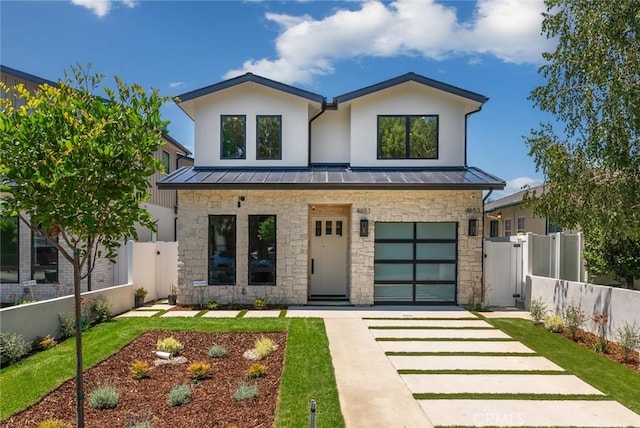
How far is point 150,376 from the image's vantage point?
6.40 meters

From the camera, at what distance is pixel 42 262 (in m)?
12.9

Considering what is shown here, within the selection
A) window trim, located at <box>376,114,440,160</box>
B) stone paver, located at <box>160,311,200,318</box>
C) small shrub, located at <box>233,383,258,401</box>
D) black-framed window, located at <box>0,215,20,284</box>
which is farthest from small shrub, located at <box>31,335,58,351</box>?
window trim, located at <box>376,114,440,160</box>

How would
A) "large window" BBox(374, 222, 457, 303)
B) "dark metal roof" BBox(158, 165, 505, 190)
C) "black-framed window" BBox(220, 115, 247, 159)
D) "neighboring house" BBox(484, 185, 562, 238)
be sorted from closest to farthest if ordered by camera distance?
1. "dark metal roof" BBox(158, 165, 505, 190)
2. "large window" BBox(374, 222, 457, 303)
3. "black-framed window" BBox(220, 115, 247, 159)
4. "neighboring house" BBox(484, 185, 562, 238)

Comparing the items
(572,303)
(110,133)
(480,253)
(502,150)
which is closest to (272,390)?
(110,133)

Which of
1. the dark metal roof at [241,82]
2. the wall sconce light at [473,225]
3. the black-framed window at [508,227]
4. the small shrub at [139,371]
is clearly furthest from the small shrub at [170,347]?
the black-framed window at [508,227]

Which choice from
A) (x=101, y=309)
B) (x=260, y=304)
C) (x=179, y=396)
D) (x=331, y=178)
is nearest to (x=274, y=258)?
(x=260, y=304)

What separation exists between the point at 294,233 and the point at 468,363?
20.6 ft

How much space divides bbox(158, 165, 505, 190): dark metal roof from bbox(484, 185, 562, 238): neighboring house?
22.1 ft

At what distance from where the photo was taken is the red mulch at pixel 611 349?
23.8 ft

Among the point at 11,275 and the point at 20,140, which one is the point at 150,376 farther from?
the point at 11,275

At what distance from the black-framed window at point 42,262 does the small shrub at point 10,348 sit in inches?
247

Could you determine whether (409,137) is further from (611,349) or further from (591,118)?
(611,349)

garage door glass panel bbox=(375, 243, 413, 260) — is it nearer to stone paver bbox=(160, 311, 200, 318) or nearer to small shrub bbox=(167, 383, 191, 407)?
stone paver bbox=(160, 311, 200, 318)

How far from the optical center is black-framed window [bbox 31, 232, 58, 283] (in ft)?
42.0
